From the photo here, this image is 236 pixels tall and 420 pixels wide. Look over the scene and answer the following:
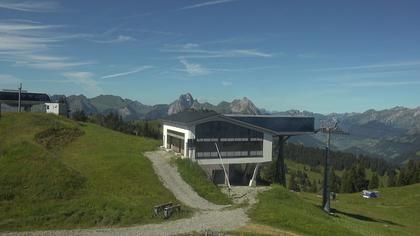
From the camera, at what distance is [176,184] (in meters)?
49.1

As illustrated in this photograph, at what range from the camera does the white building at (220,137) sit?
58844 millimetres

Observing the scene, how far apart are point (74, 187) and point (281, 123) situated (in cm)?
3647

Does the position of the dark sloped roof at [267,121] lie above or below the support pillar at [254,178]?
above

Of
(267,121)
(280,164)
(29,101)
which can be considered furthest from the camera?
(29,101)

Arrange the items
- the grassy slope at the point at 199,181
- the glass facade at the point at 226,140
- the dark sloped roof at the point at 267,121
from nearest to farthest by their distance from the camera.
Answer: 1. the grassy slope at the point at 199,181
2. the glass facade at the point at 226,140
3. the dark sloped roof at the point at 267,121

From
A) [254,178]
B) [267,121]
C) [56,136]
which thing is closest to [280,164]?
[267,121]

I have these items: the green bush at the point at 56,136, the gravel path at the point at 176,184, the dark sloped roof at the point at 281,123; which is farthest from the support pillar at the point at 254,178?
the green bush at the point at 56,136

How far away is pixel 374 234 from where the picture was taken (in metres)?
49.8

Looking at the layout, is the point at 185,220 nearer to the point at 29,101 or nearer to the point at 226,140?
the point at 226,140

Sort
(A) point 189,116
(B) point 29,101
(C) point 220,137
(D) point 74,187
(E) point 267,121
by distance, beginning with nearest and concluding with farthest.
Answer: (D) point 74,187 < (C) point 220,137 < (A) point 189,116 < (E) point 267,121 < (B) point 29,101

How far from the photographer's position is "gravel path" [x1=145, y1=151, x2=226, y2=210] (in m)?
43.9

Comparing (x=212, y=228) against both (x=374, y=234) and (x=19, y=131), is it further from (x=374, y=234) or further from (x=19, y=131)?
(x=19, y=131)

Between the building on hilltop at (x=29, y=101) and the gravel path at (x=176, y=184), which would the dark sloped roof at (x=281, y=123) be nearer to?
the gravel path at (x=176, y=184)

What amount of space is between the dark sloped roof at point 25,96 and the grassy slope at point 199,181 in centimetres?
5480
